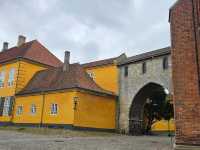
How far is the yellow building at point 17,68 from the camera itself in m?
33.2

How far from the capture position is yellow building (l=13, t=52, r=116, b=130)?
26.3 meters

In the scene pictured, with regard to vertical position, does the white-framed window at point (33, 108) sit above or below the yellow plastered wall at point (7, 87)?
below

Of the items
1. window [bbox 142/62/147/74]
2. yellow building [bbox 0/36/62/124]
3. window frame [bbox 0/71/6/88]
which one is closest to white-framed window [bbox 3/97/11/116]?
yellow building [bbox 0/36/62/124]

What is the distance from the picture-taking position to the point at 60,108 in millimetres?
26953

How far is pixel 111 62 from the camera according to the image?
111 ft

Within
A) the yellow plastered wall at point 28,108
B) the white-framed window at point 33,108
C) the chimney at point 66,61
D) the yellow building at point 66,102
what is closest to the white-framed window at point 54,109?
the yellow building at point 66,102

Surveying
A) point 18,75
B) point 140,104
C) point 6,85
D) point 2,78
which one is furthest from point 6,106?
point 140,104

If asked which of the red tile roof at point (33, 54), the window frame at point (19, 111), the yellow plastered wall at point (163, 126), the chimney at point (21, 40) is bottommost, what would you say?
the yellow plastered wall at point (163, 126)

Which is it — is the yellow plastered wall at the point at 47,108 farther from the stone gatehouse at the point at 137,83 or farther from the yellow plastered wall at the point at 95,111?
the stone gatehouse at the point at 137,83

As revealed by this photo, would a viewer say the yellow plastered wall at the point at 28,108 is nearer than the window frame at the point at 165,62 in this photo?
No

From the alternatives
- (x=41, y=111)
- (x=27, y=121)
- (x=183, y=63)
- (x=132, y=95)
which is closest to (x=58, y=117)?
(x=41, y=111)

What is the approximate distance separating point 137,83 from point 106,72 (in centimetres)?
498

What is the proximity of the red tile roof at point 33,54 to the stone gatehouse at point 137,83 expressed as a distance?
34.4ft

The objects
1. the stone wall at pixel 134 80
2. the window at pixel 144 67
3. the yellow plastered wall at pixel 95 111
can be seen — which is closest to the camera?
the yellow plastered wall at pixel 95 111
